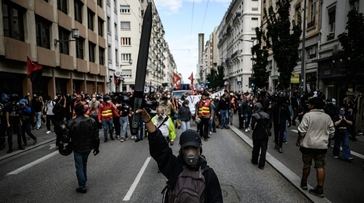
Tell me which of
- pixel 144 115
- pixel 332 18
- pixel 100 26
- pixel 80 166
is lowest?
pixel 80 166

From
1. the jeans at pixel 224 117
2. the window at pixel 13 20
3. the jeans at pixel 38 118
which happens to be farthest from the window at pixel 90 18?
the jeans at pixel 224 117

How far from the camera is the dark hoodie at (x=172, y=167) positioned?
7.42 ft

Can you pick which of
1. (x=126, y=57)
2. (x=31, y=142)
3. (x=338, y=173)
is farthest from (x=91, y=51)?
(x=338, y=173)

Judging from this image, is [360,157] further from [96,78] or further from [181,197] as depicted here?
[96,78]

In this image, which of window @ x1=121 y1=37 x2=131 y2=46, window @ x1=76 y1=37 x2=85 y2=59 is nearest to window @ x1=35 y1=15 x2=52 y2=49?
window @ x1=76 y1=37 x2=85 y2=59

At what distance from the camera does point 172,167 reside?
242cm

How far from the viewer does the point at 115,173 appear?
275 inches

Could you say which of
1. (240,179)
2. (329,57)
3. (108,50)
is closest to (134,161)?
(240,179)

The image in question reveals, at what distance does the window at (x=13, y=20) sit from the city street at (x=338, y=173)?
14.3 meters

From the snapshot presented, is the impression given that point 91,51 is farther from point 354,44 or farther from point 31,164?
point 354,44

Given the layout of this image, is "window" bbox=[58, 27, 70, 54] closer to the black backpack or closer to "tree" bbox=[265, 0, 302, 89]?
"tree" bbox=[265, 0, 302, 89]

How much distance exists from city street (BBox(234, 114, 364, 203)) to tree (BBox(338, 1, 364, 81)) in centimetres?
286

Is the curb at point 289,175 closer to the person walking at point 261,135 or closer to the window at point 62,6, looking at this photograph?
the person walking at point 261,135

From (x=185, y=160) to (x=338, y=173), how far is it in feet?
19.4
